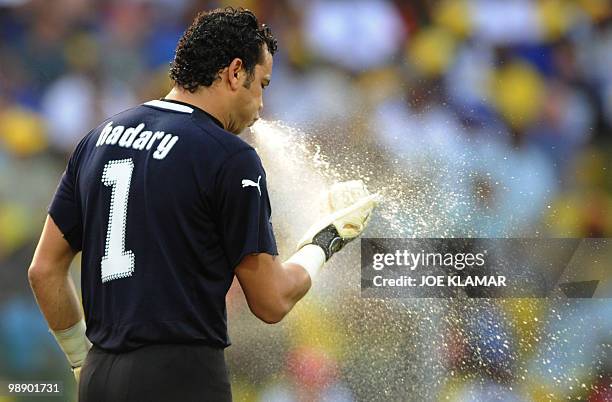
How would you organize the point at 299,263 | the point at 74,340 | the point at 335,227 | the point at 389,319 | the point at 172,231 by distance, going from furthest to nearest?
the point at 389,319 < the point at 335,227 < the point at 74,340 < the point at 299,263 < the point at 172,231

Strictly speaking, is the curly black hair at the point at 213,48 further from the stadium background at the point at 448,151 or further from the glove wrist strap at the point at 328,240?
the stadium background at the point at 448,151

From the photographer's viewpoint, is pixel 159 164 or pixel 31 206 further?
pixel 31 206

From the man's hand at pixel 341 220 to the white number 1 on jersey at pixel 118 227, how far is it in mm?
515

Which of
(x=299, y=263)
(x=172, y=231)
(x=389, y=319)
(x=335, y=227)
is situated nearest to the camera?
(x=172, y=231)

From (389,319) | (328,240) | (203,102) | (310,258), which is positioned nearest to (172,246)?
(203,102)

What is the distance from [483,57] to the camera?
3039mm

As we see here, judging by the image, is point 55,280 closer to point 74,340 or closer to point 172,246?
point 74,340

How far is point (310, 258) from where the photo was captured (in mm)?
1877

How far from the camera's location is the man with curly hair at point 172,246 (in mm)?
1531

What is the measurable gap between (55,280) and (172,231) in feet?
1.09

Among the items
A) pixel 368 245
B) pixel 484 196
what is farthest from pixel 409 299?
pixel 484 196

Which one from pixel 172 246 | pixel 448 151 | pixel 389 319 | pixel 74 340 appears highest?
pixel 172 246

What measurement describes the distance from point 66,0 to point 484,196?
5.22 ft

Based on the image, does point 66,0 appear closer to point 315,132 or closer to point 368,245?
point 315,132
